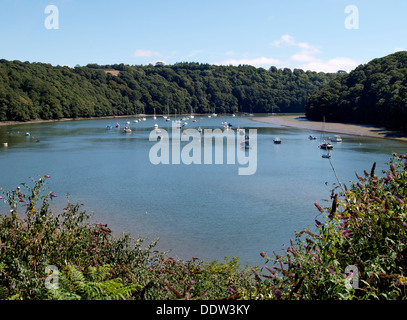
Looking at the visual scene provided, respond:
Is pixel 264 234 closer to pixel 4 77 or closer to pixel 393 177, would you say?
pixel 393 177

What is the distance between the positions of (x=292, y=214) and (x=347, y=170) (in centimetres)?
2111

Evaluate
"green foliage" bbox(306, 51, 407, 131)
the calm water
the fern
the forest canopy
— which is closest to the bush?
the fern

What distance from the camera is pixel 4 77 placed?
123 meters

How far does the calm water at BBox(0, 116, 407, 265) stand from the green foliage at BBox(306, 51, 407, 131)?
16879mm

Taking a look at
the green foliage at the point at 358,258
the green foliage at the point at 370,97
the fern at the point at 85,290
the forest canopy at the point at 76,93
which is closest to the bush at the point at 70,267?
the fern at the point at 85,290

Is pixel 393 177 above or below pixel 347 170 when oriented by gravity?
above

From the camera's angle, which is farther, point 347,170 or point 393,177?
point 347,170

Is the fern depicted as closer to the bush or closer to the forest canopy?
the bush

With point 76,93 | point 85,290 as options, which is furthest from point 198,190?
point 76,93

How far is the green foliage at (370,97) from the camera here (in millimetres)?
80488

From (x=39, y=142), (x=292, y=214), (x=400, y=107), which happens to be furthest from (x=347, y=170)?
(x=39, y=142)

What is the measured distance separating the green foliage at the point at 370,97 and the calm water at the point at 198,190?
1688cm

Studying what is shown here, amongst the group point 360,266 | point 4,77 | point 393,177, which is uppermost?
point 4,77

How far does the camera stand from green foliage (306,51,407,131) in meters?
80.5
